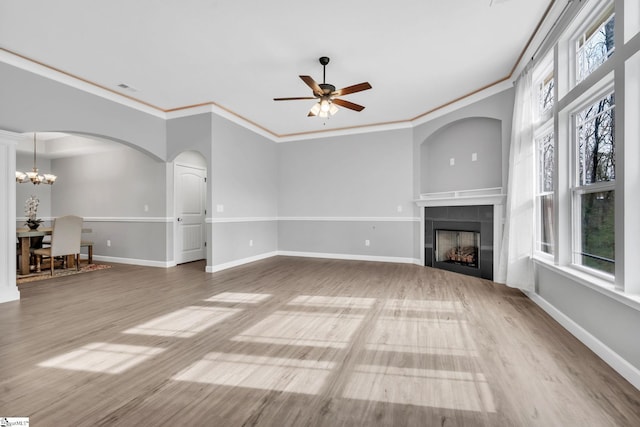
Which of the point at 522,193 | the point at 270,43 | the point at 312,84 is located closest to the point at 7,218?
the point at 270,43

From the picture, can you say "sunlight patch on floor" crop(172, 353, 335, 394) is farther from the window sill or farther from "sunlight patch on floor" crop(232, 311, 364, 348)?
the window sill

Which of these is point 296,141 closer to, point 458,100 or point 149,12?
point 458,100

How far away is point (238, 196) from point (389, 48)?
3694mm

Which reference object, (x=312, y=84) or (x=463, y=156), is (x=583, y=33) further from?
(x=463, y=156)

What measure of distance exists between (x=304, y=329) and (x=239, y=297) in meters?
1.27

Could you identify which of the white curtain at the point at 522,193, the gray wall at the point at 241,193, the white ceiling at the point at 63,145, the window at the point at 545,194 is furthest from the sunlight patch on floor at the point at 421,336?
the white ceiling at the point at 63,145

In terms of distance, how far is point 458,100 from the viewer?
15.8ft

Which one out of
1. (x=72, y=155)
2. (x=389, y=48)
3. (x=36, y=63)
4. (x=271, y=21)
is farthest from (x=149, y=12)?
(x=72, y=155)

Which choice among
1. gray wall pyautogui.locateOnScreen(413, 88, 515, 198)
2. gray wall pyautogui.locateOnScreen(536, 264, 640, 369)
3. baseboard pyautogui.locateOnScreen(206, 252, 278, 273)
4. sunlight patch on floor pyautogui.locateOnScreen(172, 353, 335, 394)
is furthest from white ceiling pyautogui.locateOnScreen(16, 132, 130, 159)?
gray wall pyautogui.locateOnScreen(536, 264, 640, 369)

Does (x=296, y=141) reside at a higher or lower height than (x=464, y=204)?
higher

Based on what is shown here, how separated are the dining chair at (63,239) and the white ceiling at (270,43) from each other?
2.43 metres

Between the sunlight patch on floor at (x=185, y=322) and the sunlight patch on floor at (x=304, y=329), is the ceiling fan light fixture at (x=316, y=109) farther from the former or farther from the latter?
the sunlight patch on floor at (x=185, y=322)

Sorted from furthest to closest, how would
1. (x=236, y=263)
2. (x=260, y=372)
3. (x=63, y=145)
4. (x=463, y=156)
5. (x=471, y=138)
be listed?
1. (x=63, y=145)
2. (x=236, y=263)
3. (x=463, y=156)
4. (x=471, y=138)
5. (x=260, y=372)

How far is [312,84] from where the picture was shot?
3.23 metres
